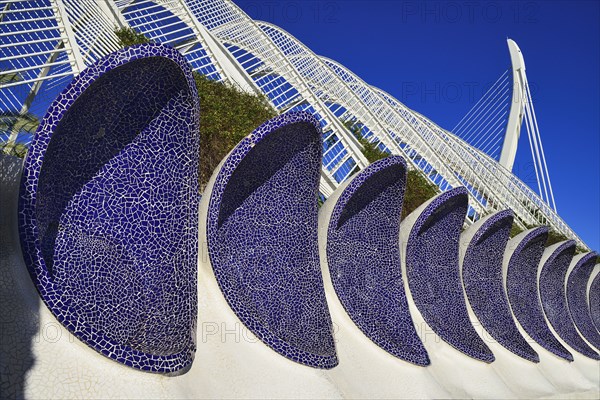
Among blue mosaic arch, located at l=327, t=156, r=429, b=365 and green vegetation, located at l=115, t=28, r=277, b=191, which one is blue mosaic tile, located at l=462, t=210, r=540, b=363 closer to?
blue mosaic arch, located at l=327, t=156, r=429, b=365

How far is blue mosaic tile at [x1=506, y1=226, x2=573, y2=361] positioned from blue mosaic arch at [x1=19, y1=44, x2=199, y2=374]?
9.05m

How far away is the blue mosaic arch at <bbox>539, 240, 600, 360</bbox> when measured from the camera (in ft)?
47.1

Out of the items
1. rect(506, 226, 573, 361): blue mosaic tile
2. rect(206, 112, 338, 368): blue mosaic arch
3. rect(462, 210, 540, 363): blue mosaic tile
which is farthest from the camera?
rect(506, 226, 573, 361): blue mosaic tile

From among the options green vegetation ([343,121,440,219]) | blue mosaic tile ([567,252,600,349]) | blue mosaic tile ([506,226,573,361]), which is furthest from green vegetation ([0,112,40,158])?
blue mosaic tile ([567,252,600,349])

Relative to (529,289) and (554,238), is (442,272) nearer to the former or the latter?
(529,289)

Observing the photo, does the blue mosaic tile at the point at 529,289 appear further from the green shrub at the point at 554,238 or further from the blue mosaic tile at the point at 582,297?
the green shrub at the point at 554,238

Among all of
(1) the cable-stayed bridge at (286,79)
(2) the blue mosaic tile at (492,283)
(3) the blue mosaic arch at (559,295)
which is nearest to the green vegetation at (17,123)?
(1) the cable-stayed bridge at (286,79)

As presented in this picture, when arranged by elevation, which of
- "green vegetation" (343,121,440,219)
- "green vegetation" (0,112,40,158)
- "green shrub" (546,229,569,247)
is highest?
"green shrub" (546,229,569,247)

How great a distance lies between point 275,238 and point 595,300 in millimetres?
17218

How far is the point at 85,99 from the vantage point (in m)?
4.50

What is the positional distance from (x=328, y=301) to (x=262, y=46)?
1004cm

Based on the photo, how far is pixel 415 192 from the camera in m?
12.4

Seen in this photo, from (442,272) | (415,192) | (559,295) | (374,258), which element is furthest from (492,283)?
(559,295)

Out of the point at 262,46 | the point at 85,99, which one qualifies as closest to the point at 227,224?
the point at 85,99
